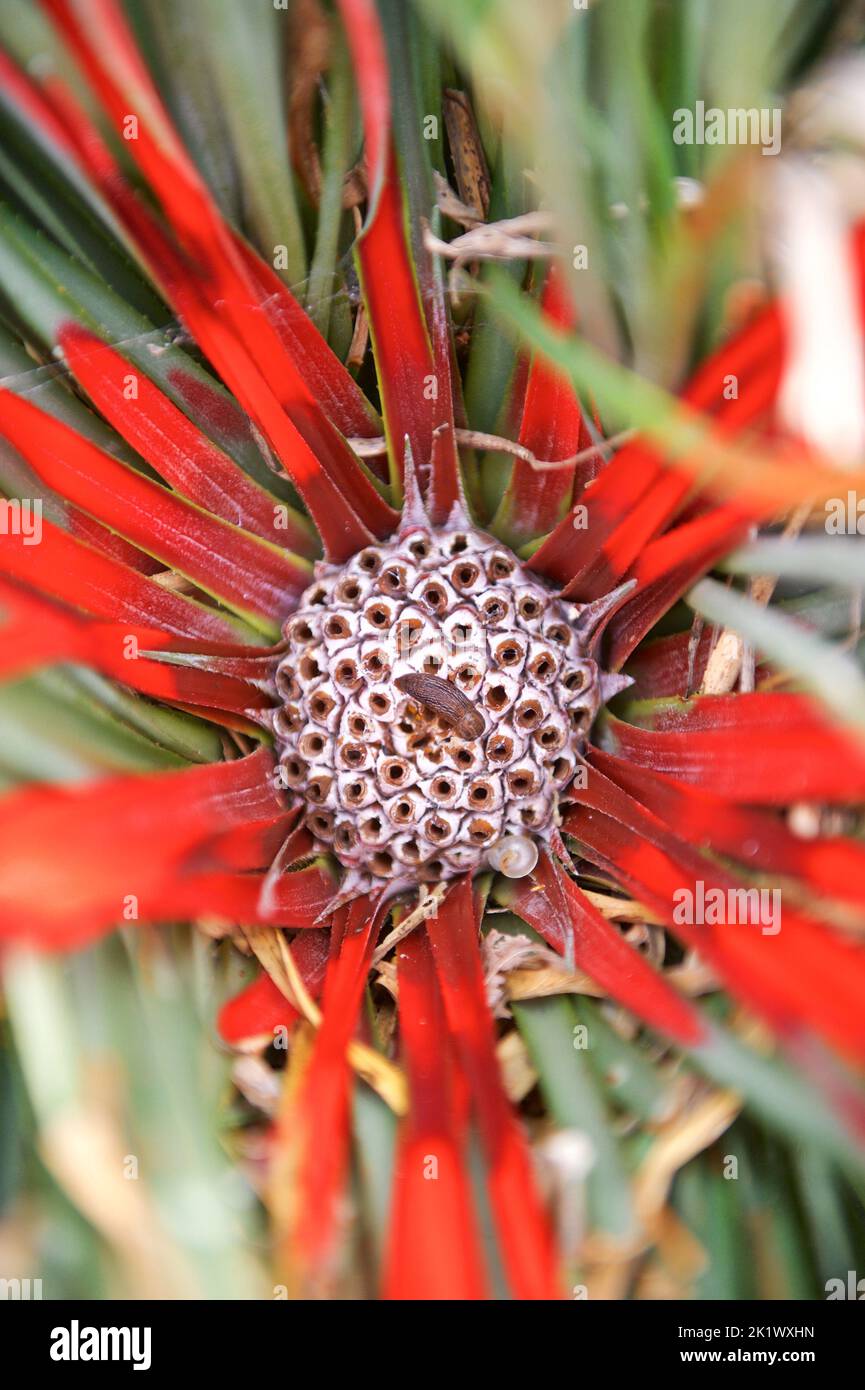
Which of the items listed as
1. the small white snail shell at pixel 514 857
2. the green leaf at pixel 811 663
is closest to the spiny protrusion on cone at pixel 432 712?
the small white snail shell at pixel 514 857

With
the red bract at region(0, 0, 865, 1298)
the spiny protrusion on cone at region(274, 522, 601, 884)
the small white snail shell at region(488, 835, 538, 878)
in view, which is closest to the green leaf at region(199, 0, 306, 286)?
the red bract at region(0, 0, 865, 1298)

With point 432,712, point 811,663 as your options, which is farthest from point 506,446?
point 811,663

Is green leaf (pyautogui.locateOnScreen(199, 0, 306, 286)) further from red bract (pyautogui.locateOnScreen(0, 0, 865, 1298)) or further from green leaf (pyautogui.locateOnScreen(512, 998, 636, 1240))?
green leaf (pyautogui.locateOnScreen(512, 998, 636, 1240))

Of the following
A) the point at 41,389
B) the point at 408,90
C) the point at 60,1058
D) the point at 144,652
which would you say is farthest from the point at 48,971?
the point at 408,90

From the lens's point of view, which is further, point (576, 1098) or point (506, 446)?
point (506, 446)

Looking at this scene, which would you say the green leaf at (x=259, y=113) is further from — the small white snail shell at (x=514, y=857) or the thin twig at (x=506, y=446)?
the small white snail shell at (x=514, y=857)

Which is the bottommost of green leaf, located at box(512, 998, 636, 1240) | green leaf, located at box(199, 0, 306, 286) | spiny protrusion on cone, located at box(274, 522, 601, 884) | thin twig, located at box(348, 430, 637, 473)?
green leaf, located at box(512, 998, 636, 1240)

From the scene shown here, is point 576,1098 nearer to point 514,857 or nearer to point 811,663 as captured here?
point 514,857

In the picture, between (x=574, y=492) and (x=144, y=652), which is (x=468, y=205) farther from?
(x=144, y=652)
